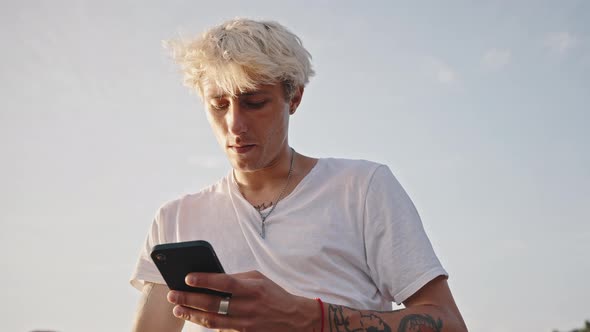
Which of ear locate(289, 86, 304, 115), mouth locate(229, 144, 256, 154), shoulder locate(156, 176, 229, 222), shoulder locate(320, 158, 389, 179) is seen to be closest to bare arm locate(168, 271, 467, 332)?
shoulder locate(320, 158, 389, 179)

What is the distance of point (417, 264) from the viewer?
12.0ft

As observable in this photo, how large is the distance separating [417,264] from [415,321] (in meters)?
0.35

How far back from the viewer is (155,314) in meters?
4.15

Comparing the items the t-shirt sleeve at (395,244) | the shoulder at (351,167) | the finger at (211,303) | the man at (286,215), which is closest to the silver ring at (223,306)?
the finger at (211,303)

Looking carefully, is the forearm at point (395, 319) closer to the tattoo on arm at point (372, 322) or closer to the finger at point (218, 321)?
the tattoo on arm at point (372, 322)

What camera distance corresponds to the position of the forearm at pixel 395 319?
10.9 feet

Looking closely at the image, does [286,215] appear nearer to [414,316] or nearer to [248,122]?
[248,122]

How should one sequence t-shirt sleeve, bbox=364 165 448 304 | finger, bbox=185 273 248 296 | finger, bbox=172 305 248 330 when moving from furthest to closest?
t-shirt sleeve, bbox=364 165 448 304, finger, bbox=172 305 248 330, finger, bbox=185 273 248 296

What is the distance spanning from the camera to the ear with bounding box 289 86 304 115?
14.5ft

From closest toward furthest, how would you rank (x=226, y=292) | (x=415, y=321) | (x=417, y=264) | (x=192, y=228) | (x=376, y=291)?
(x=226, y=292), (x=415, y=321), (x=417, y=264), (x=376, y=291), (x=192, y=228)

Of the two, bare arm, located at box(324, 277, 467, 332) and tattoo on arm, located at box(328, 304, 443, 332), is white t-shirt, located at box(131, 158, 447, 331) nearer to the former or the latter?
bare arm, located at box(324, 277, 467, 332)

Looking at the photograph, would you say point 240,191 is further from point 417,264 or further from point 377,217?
point 417,264

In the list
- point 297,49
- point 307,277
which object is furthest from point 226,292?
point 297,49

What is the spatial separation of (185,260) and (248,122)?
133 cm
